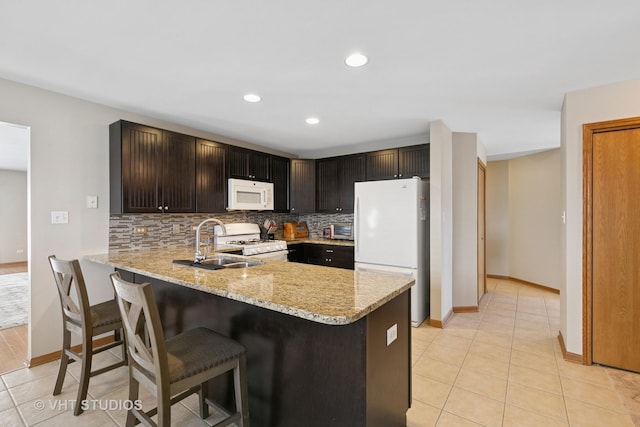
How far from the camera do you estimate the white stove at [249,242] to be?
377 cm

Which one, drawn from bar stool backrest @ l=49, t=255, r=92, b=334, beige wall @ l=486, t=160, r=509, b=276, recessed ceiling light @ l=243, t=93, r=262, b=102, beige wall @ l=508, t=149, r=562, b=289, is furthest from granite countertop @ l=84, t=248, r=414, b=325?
beige wall @ l=486, t=160, r=509, b=276

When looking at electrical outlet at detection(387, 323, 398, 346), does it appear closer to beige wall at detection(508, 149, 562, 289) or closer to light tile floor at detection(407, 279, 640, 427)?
light tile floor at detection(407, 279, 640, 427)

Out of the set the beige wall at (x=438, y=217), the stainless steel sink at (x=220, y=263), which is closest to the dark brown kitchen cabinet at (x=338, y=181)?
the beige wall at (x=438, y=217)

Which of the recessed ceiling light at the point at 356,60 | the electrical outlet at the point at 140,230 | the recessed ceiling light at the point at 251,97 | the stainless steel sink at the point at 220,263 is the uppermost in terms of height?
the recessed ceiling light at the point at 251,97

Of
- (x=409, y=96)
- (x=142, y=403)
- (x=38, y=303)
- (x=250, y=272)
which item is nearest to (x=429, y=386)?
(x=250, y=272)

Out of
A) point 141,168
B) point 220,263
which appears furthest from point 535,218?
point 141,168

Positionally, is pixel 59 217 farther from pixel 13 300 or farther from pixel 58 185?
pixel 13 300

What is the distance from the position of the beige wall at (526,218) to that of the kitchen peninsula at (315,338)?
15.2 feet

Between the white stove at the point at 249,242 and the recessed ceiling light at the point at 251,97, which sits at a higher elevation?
the recessed ceiling light at the point at 251,97

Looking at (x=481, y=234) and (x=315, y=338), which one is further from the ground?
(x=481, y=234)

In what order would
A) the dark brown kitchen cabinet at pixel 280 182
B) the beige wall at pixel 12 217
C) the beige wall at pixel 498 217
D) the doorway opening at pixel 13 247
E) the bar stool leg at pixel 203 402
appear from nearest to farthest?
the bar stool leg at pixel 203 402, the doorway opening at pixel 13 247, the dark brown kitchen cabinet at pixel 280 182, the beige wall at pixel 498 217, the beige wall at pixel 12 217

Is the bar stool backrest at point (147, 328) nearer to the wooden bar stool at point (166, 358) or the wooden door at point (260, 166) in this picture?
the wooden bar stool at point (166, 358)

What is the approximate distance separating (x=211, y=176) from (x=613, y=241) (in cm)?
401

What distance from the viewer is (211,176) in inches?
147
